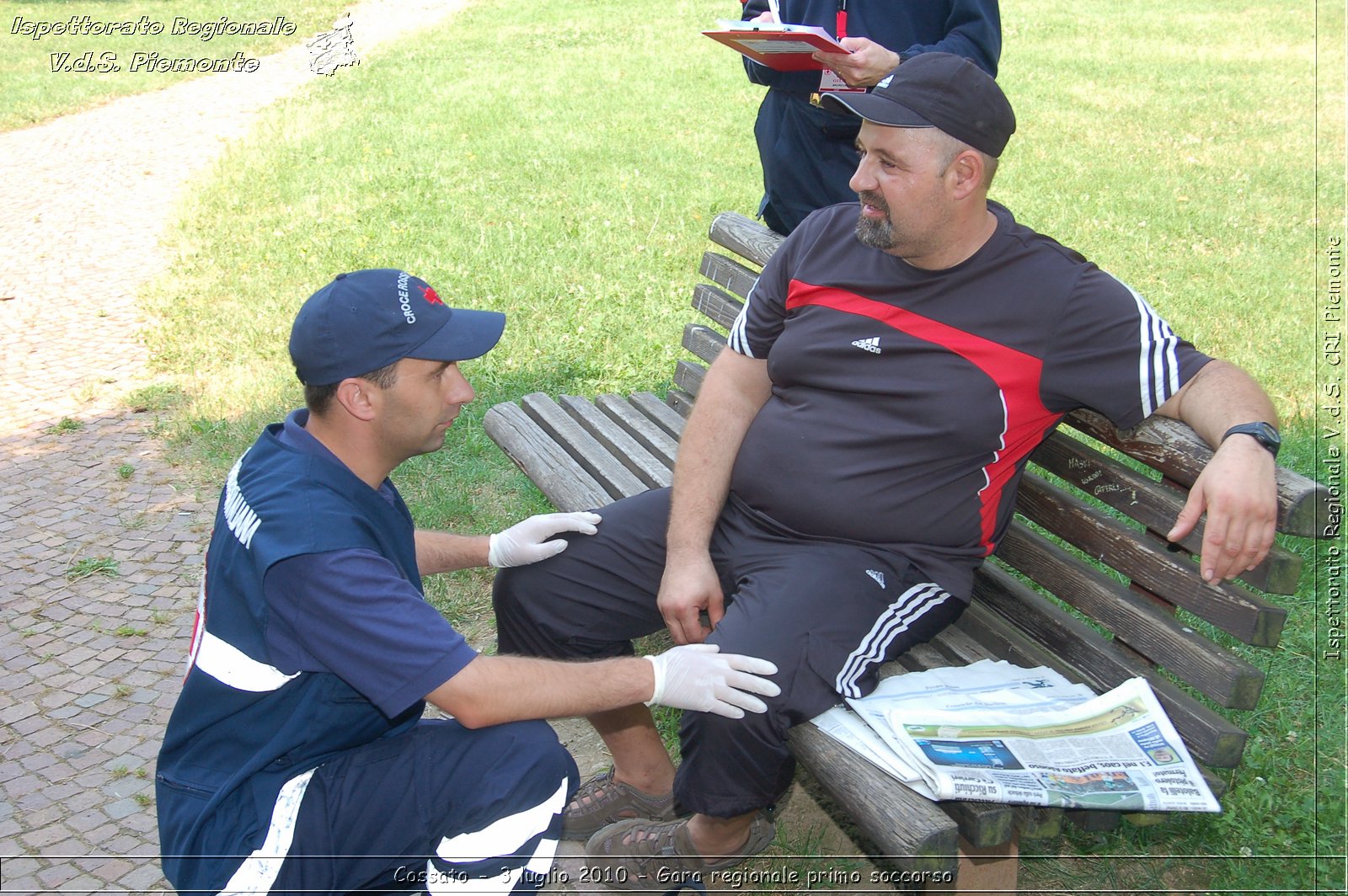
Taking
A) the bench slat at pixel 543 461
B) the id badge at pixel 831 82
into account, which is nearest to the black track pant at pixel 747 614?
the bench slat at pixel 543 461

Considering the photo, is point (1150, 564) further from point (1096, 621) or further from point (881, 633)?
point (881, 633)

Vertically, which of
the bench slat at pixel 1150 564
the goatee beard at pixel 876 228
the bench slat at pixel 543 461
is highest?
the goatee beard at pixel 876 228

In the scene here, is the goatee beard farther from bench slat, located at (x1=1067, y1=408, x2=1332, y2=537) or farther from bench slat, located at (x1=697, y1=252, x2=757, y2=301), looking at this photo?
bench slat, located at (x1=697, y1=252, x2=757, y2=301)

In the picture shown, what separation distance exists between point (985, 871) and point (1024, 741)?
0.34 metres

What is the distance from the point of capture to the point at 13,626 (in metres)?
4.13

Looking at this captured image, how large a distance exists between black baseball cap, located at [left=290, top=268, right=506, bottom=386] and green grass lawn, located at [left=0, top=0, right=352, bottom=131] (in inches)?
469

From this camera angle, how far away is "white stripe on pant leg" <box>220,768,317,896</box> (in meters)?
2.21

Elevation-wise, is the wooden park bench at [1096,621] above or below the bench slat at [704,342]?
above

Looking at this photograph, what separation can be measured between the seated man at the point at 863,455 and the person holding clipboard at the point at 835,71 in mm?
663

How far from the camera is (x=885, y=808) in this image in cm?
222

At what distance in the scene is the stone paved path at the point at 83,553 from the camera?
127 inches

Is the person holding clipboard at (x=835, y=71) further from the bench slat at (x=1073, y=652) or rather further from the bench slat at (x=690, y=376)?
the bench slat at (x=1073, y=652)

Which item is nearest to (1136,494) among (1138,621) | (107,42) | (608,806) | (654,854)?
(1138,621)

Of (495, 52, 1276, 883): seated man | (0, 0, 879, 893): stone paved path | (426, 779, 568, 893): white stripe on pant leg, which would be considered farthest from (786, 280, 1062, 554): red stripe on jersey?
(426, 779, 568, 893): white stripe on pant leg
